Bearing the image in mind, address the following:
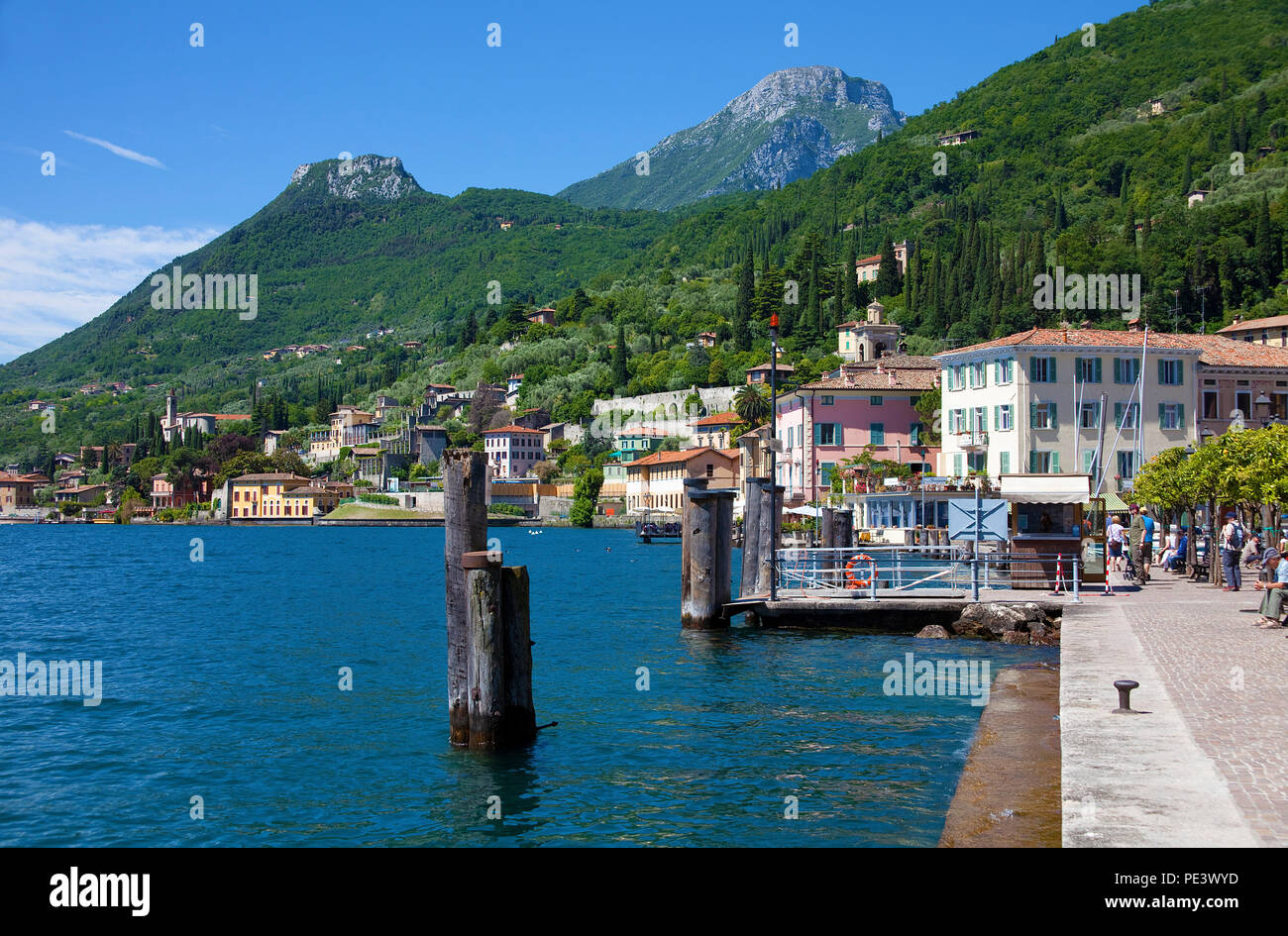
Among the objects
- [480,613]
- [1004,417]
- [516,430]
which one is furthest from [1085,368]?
[516,430]

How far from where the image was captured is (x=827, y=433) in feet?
246

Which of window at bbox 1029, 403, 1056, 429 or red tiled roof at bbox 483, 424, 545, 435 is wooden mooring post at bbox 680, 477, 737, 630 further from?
red tiled roof at bbox 483, 424, 545, 435

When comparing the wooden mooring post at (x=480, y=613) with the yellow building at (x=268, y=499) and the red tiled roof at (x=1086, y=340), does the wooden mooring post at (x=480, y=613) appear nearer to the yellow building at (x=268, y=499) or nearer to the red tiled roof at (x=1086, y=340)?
the red tiled roof at (x=1086, y=340)

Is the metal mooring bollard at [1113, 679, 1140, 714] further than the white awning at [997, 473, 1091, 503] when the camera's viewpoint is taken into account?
No

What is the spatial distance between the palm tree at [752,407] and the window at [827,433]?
38.3 metres

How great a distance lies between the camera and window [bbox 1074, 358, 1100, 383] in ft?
193

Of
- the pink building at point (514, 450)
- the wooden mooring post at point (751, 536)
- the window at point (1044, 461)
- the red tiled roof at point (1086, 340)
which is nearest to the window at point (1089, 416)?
the window at point (1044, 461)

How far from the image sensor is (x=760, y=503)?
29.3 meters

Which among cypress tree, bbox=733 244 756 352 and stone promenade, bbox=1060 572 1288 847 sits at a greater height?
cypress tree, bbox=733 244 756 352

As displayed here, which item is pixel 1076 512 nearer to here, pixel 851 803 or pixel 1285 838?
pixel 851 803

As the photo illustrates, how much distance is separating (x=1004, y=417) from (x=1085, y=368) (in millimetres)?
4653

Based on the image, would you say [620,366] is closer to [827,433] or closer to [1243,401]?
[827,433]

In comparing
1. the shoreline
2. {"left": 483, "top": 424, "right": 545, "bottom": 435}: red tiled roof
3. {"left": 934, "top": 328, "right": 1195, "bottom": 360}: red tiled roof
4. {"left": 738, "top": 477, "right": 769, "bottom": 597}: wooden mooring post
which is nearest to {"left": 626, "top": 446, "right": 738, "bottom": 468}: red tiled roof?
{"left": 483, "top": 424, "right": 545, "bottom": 435}: red tiled roof
